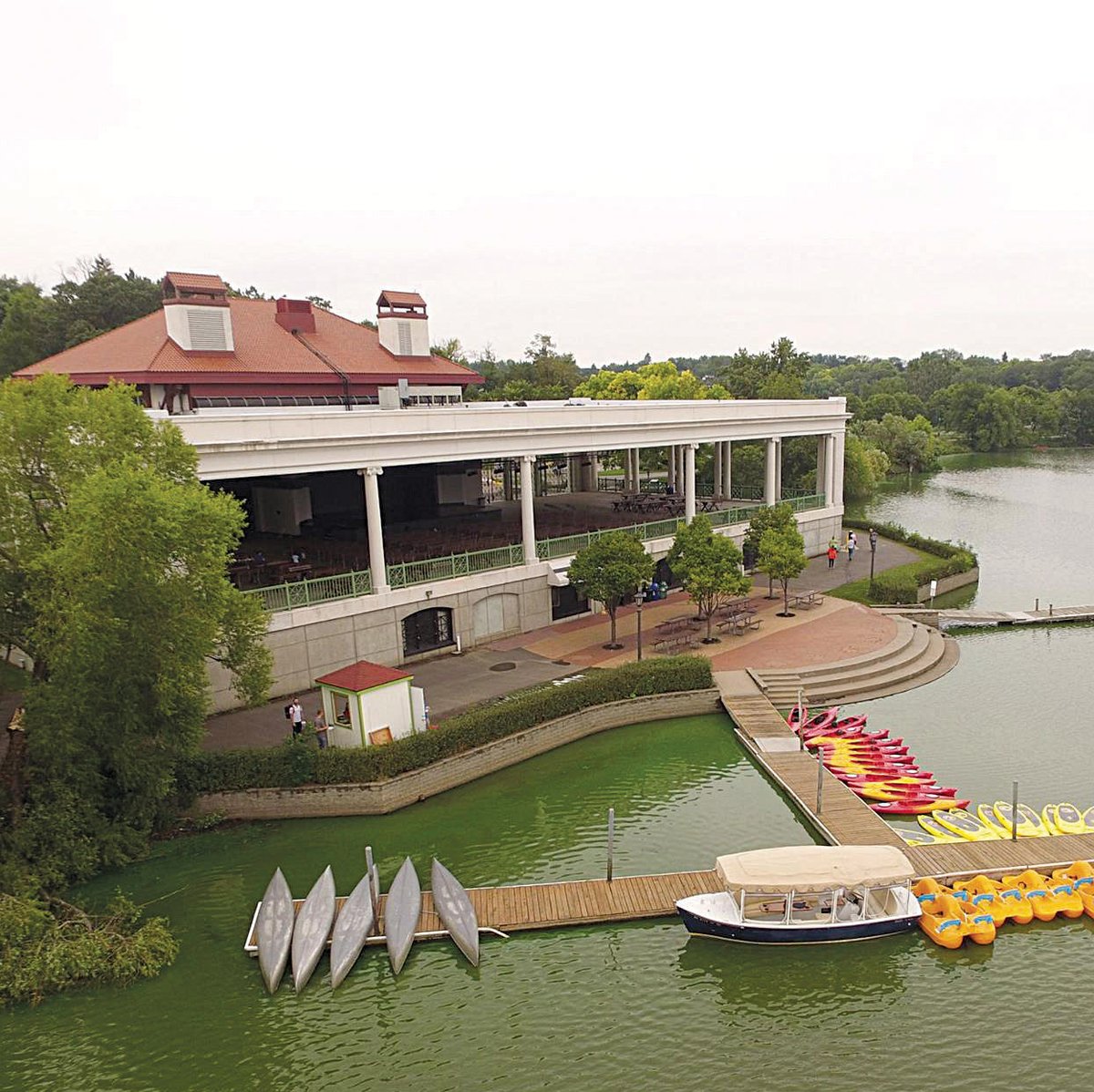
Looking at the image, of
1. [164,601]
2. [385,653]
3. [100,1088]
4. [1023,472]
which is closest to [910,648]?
[385,653]

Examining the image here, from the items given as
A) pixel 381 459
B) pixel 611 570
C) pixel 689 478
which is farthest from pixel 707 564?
pixel 381 459

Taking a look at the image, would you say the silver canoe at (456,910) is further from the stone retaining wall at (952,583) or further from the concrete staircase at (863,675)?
the stone retaining wall at (952,583)

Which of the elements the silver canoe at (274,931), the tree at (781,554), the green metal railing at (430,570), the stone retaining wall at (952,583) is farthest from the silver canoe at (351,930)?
the stone retaining wall at (952,583)

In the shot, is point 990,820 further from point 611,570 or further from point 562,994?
point 611,570

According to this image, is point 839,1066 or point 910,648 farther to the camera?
point 910,648

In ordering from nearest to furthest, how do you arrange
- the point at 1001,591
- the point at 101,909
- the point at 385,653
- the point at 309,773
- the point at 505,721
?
the point at 101,909
the point at 309,773
the point at 505,721
the point at 385,653
the point at 1001,591

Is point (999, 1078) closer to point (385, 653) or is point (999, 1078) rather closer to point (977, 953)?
→ point (977, 953)
